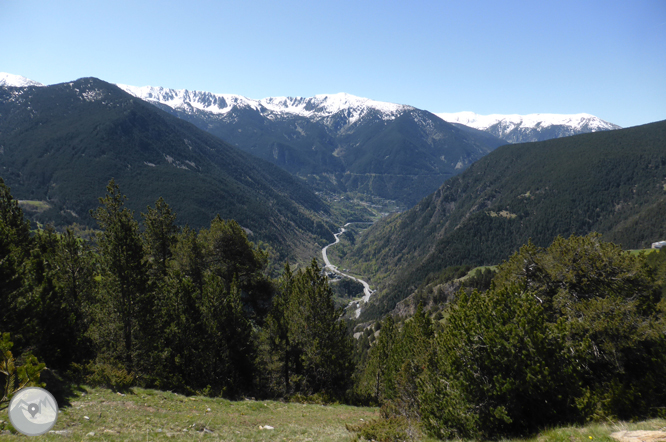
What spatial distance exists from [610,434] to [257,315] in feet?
143

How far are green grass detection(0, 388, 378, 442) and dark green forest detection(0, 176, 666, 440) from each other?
3114mm

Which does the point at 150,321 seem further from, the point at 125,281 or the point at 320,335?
the point at 320,335

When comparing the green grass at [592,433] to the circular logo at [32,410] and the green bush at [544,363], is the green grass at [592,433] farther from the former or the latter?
the circular logo at [32,410]

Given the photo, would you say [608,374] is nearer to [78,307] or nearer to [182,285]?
[182,285]

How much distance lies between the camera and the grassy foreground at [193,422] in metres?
14.8

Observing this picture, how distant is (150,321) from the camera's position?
29734 millimetres

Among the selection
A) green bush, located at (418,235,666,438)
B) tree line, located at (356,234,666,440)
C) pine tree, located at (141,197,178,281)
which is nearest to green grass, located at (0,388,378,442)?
tree line, located at (356,234,666,440)

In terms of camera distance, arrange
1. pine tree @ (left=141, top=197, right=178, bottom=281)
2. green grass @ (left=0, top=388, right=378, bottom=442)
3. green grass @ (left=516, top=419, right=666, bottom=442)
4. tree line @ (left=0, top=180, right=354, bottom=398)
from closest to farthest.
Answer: green grass @ (left=516, top=419, right=666, bottom=442), green grass @ (left=0, top=388, right=378, bottom=442), tree line @ (left=0, top=180, right=354, bottom=398), pine tree @ (left=141, top=197, right=178, bottom=281)

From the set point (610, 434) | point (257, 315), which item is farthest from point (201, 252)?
point (610, 434)

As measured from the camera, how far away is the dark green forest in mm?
18609

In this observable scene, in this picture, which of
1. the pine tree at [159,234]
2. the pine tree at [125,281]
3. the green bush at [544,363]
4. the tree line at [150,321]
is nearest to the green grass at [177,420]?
the tree line at [150,321]

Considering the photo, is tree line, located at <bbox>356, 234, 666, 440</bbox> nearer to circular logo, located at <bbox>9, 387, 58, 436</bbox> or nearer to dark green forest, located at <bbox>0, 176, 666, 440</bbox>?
dark green forest, located at <bbox>0, 176, 666, 440</bbox>

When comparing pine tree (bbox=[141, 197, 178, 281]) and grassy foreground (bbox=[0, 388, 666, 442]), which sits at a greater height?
pine tree (bbox=[141, 197, 178, 281])

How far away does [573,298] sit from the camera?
26172 millimetres
